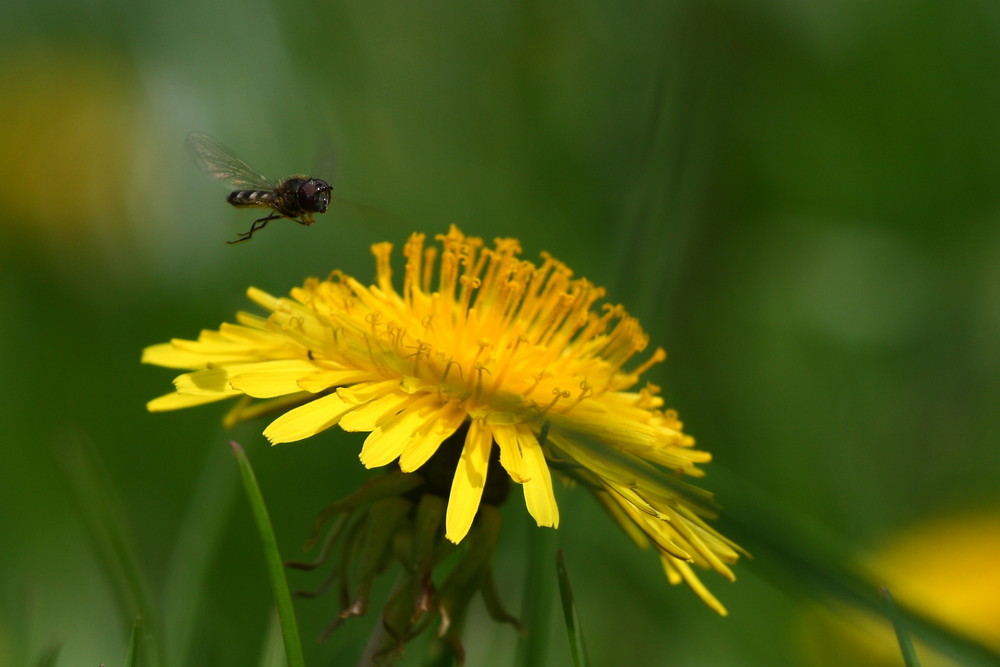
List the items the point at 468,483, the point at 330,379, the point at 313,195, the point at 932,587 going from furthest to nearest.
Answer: the point at 932,587
the point at 313,195
the point at 330,379
the point at 468,483

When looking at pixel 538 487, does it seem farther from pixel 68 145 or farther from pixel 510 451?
pixel 68 145

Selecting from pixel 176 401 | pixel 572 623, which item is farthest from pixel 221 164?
pixel 572 623

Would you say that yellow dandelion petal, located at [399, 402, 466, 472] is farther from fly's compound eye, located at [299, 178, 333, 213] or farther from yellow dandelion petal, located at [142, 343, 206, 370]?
fly's compound eye, located at [299, 178, 333, 213]

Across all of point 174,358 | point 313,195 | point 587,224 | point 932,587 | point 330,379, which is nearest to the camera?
point 330,379

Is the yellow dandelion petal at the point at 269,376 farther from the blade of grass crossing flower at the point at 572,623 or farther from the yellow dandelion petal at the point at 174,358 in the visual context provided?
the blade of grass crossing flower at the point at 572,623

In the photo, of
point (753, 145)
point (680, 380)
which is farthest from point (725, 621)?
point (753, 145)

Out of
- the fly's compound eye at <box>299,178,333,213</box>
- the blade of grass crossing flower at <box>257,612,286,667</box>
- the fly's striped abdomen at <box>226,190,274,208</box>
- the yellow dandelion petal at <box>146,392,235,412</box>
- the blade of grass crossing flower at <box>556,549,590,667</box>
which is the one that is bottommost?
the blade of grass crossing flower at <box>257,612,286,667</box>

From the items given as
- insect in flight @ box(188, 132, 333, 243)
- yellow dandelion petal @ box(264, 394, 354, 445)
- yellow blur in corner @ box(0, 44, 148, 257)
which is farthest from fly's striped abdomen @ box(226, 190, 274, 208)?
yellow blur in corner @ box(0, 44, 148, 257)
